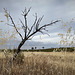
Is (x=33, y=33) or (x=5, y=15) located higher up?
(x=5, y=15)

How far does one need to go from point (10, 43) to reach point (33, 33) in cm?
118

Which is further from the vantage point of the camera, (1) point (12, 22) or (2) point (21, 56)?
(2) point (21, 56)

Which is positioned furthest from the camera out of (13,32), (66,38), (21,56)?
(21,56)

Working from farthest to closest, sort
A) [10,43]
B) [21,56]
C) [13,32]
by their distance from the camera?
[21,56], [13,32], [10,43]

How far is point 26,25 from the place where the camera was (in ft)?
16.3

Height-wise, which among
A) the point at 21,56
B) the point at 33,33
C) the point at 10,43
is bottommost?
the point at 21,56

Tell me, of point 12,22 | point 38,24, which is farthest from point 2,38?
point 38,24

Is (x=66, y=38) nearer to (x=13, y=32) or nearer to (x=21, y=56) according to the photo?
(x=13, y=32)

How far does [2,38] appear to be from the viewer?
5055 millimetres

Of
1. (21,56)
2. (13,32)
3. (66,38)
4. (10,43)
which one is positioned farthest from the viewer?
(21,56)

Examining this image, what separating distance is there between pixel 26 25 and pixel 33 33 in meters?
0.50

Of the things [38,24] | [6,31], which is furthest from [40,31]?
[6,31]

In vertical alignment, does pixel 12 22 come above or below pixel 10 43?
above

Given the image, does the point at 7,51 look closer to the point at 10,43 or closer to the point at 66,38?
the point at 10,43
